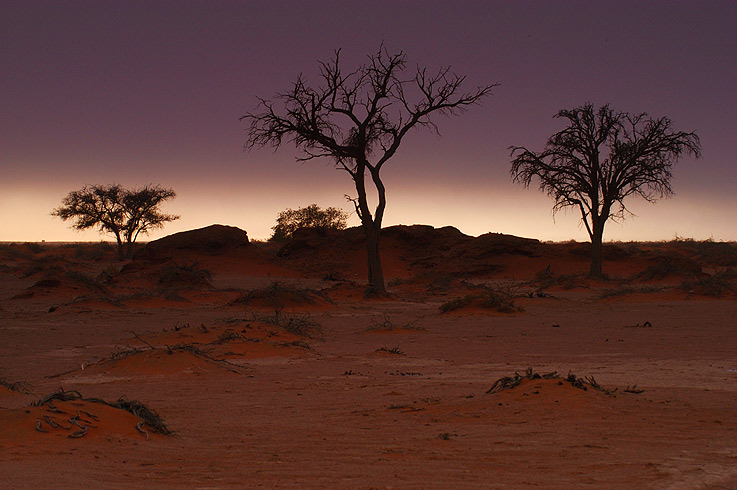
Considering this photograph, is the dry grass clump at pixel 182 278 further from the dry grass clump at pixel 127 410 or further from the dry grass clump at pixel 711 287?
the dry grass clump at pixel 127 410

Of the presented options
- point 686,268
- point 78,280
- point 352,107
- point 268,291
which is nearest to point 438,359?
point 268,291

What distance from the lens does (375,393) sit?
9094 mm

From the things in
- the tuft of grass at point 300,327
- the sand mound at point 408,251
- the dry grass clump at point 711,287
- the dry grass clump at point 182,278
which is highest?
the sand mound at point 408,251

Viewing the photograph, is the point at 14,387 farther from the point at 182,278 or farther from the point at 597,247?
the point at 597,247

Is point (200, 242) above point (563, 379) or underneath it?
above

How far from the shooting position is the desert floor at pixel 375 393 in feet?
17.4

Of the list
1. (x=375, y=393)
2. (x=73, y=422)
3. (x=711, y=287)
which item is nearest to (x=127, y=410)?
(x=73, y=422)

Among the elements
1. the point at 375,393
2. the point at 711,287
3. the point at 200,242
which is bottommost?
the point at 375,393

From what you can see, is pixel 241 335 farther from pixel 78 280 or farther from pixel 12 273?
pixel 12 273

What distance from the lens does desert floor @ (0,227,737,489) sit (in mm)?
5293

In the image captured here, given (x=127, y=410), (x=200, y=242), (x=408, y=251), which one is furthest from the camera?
(x=408, y=251)

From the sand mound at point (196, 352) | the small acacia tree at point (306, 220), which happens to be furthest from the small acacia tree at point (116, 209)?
the sand mound at point (196, 352)

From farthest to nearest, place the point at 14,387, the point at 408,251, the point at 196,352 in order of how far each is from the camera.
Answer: the point at 408,251
the point at 196,352
the point at 14,387

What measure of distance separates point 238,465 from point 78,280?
971 inches
